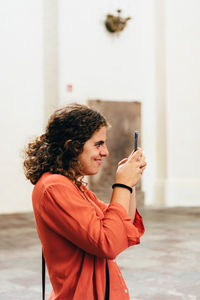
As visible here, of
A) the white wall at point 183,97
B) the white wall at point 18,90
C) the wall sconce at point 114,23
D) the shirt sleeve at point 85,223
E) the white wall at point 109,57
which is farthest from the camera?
the white wall at point 183,97

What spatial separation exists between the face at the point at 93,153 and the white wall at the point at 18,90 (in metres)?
9.18

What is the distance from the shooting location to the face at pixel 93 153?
6.30 feet

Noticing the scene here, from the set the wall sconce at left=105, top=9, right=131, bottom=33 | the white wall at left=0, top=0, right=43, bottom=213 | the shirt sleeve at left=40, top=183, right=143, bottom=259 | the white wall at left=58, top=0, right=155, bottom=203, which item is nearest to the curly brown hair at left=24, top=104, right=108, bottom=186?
the shirt sleeve at left=40, top=183, right=143, bottom=259

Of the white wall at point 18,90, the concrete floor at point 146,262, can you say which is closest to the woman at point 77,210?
the concrete floor at point 146,262

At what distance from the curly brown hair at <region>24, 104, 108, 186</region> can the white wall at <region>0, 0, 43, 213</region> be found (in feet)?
30.1

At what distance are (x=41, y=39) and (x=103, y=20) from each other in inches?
58.8

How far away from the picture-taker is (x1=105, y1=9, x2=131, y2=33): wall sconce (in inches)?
462

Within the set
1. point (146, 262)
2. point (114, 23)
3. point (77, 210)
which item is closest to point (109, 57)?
Result: point (114, 23)

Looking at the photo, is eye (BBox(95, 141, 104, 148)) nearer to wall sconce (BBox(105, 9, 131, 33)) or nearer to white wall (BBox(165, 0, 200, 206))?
wall sconce (BBox(105, 9, 131, 33))

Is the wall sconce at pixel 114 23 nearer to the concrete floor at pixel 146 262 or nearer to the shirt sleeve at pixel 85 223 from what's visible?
the concrete floor at pixel 146 262

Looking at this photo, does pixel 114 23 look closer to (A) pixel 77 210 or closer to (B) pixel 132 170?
(B) pixel 132 170

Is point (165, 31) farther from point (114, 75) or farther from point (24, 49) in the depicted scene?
point (24, 49)

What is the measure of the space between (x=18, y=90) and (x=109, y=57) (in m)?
2.24

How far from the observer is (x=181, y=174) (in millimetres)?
12602
